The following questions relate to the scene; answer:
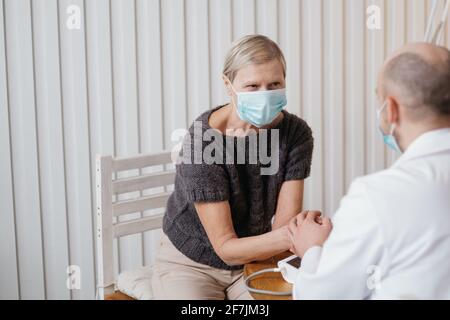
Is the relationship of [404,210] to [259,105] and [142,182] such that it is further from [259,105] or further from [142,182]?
[142,182]

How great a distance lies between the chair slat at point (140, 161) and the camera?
2.01m

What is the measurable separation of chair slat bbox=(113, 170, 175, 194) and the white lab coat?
96 cm

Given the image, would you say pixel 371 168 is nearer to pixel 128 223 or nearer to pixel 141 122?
pixel 141 122

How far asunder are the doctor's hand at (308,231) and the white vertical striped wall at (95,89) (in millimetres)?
1231

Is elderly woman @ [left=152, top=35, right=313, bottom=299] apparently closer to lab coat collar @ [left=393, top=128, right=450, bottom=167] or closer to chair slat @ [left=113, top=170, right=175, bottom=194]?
chair slat @ [left=113, top=170, right=175, bottom=194]

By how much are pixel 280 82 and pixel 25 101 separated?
44.3 inches

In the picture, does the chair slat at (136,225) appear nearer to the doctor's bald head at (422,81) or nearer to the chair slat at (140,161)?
the chair slat at (140,161)

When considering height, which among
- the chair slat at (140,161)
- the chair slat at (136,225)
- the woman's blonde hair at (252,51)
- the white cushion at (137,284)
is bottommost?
the white cushion at (137,284)

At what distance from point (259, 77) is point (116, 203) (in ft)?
1.89

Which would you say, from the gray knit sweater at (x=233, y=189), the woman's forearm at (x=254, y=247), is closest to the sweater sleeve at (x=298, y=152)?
the gray knit sweater at (x=233, y=189)

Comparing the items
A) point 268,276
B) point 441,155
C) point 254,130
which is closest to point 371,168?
point 254,130

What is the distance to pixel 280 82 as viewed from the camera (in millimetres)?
1862

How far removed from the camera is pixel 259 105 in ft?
6.00

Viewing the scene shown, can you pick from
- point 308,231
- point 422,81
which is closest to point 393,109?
point 422,81
